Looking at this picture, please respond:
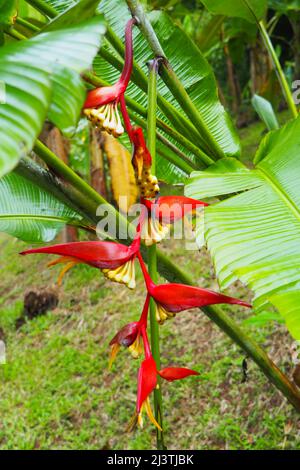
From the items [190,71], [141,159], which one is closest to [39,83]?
[141,159]

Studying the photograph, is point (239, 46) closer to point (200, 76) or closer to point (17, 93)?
point (200, 76)

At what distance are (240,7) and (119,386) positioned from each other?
3.88 feet

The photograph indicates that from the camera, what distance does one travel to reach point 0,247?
11.7ft

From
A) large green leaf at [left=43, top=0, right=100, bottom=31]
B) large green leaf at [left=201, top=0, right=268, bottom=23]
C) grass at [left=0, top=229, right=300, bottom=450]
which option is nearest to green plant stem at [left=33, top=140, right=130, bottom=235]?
large green leaf at [left=43, top=0, right=100, bottom=31]

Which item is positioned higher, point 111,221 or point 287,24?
point 287,24

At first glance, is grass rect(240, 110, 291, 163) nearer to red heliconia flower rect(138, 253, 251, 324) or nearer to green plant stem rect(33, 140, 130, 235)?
green plant stem rect(33, 140, 130, 235)

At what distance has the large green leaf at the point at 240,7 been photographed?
2.78 feet

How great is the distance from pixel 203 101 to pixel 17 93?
0.59m

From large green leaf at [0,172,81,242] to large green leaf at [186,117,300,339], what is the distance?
248mm

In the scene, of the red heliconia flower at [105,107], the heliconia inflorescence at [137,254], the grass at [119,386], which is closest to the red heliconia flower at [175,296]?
the heliconia inflorescence at [137,254]

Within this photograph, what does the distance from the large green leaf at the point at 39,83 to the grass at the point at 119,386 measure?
1130 mm

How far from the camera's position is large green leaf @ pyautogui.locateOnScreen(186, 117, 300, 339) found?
330 mm

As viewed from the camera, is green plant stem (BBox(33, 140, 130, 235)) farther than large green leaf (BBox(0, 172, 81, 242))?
No
